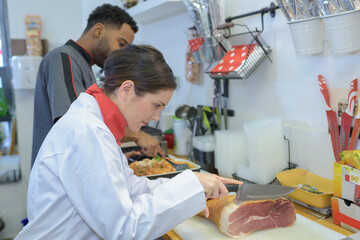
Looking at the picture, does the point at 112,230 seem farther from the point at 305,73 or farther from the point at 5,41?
the point at 5,41

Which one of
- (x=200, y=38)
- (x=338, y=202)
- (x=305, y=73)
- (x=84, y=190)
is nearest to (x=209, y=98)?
(x=200, y=38)

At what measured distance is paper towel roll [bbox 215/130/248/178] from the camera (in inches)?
65.3

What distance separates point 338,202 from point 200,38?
116 cm

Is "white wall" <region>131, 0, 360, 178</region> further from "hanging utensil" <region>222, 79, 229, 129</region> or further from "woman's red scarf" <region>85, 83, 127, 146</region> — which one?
"woman's red scarf" <region>85, 83, 127, 146</region>

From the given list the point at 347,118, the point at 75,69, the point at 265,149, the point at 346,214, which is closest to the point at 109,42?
the point at 75,69

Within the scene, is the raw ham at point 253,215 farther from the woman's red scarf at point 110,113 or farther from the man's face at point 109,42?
the man's face at point 109,42

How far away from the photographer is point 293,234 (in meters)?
1.12

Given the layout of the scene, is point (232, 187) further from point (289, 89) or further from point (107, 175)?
point (289, 89)

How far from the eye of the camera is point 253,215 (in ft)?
3.82

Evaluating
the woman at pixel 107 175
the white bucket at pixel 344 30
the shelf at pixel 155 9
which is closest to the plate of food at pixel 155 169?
the woman at pixel 107 175

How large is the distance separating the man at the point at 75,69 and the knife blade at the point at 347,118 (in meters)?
0.90

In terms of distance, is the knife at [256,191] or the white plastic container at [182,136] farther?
the white plastic container at [182,136]

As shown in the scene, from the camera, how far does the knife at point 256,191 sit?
→ 3.73ft

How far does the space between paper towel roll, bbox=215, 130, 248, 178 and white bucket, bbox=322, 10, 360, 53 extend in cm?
63
